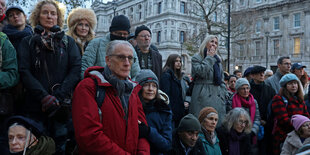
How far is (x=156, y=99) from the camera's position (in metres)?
3.51

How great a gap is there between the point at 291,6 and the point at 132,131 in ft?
141

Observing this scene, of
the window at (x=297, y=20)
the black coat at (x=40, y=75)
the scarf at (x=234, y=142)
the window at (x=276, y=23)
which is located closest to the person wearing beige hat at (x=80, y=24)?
the black coat at (x=40, y=75)

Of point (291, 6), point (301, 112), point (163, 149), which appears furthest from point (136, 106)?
point (291, 6)

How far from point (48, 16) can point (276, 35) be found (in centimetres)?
4237

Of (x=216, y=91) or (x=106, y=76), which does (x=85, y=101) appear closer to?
(x=106, y=76)

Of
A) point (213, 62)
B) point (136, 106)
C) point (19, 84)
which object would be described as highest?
point (213, 62)

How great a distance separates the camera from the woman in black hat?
2828 mm

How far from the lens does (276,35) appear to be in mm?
40125

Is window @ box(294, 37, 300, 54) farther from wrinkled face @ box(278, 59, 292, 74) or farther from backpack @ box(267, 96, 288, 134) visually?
backpack @ box(267, 96, 288, 134)

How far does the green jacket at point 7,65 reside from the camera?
9.74 feet

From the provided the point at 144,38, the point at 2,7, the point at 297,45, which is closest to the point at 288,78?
the point at 144,38

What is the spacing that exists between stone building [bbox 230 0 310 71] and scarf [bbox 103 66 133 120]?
34.1 meters

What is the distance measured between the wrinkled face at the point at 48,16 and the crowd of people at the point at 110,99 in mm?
13

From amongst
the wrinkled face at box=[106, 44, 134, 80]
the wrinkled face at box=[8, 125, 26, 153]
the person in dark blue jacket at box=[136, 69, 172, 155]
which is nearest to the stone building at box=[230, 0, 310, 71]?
the person in dark blue jacket at box=[136, 69, 172, 155]
